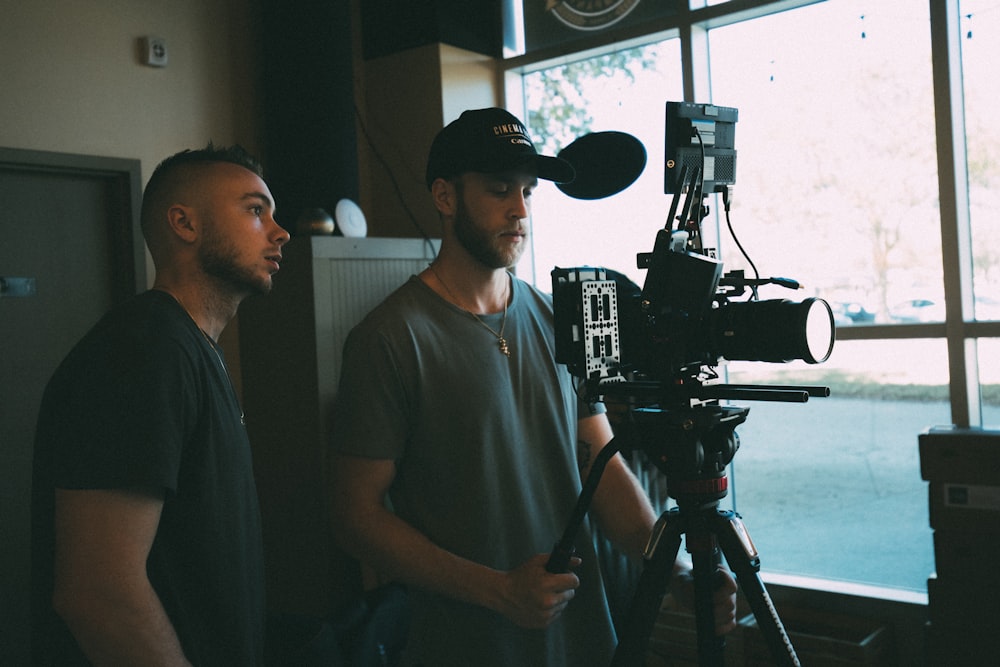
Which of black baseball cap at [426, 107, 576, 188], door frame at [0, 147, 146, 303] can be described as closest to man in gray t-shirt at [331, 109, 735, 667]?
black baseball cap at [426, 107, 576, 188]

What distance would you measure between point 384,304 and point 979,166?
2.38 metres

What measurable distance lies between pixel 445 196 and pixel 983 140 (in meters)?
2.22

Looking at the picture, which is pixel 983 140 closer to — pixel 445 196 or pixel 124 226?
pixel 445 196

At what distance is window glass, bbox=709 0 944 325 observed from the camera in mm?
3055

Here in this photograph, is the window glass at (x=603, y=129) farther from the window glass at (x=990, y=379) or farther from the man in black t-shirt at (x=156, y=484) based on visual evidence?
the man in black t-shirt at (x=156, y=484)

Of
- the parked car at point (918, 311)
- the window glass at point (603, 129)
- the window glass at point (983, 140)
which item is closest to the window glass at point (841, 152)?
the parked car at point (918, 311)

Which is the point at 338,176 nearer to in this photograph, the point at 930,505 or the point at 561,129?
the point at 561,129

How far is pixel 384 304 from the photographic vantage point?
1547 millimetres

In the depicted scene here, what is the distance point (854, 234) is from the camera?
3230 millimetres

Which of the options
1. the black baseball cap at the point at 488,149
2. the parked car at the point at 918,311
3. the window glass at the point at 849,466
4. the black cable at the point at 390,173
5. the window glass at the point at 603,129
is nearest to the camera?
the black baseball cap at the point at 488,149

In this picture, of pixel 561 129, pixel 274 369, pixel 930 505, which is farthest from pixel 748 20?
pixel 274 369

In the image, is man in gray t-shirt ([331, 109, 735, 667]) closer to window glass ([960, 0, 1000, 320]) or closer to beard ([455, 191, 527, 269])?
beard ([455, 191, 527, 269])

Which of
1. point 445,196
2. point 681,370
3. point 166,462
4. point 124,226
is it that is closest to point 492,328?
point 445,196

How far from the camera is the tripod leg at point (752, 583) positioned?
1.16m
